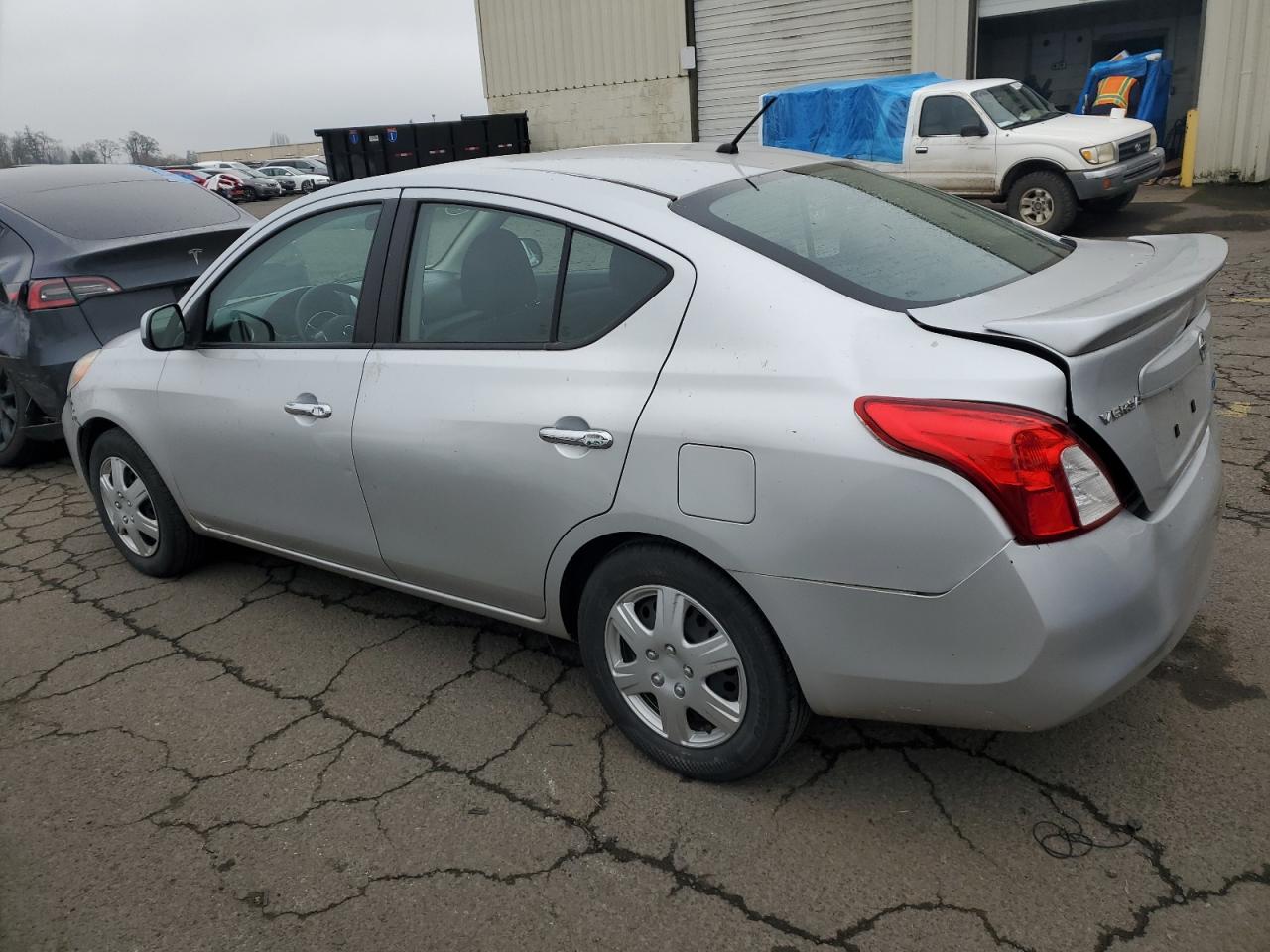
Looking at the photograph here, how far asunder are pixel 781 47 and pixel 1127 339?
18.6 metres

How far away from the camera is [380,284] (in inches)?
123

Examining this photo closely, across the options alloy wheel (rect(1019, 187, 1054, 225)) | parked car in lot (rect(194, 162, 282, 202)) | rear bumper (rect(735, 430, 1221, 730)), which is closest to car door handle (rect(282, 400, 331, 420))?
rear bumper (rect(735, 430, 1221, 730))

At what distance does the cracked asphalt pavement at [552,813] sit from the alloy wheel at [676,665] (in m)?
0.18

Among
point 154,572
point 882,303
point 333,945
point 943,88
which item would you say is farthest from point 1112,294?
point 943,88

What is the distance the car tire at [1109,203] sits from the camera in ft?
36.6

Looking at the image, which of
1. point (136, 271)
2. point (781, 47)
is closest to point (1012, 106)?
point (781, 47)

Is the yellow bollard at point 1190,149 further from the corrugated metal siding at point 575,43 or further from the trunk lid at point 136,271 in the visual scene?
the trunk lid at point 136,271

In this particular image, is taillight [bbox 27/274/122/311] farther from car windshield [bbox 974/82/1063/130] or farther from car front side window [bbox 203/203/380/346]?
car windshield [bbox 974/82/1063/130]

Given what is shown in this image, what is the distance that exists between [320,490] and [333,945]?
58.2 inches

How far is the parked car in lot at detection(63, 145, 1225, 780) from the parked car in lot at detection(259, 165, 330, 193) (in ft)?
114

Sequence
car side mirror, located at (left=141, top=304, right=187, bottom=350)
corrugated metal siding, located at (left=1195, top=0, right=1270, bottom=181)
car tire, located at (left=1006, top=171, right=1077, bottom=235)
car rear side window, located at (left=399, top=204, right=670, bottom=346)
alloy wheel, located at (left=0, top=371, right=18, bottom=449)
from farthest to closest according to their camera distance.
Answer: corrugated metal siding, located at (left=1195, top=0, right=1270, bottom=181) → car tire, located at (left=1006, top=171, right=1077, bottom=235) → alloy wheel, located at (left=0, top=371, right=18, bottom=449) → car side mirror, located at (left=141, top=304, right=187, bottom=350) → car rear side window, located at (left=399, top=204, right=670, bottom=346)

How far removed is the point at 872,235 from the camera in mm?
2703

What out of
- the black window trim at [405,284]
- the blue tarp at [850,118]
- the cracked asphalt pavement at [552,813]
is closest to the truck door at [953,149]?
the blue tarp at [850,118]

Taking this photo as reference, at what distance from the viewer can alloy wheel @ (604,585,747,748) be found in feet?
8.17
